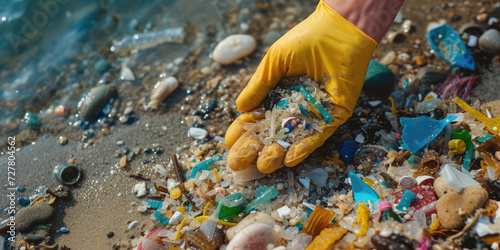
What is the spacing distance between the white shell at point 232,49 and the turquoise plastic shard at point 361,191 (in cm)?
211

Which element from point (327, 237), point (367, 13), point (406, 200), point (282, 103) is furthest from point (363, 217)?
point (367, 13)

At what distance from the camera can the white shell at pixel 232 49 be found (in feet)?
13.6

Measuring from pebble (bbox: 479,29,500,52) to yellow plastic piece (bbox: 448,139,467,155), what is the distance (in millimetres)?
1553

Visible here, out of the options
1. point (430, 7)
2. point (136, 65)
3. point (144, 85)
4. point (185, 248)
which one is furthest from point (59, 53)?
point (430, 7)

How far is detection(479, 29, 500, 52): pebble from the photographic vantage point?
369 cm

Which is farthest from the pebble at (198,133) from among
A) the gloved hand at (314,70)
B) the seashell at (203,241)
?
the seashell at (203,241)

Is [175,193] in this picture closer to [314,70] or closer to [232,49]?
[314,70]

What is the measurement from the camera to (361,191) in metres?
2.79

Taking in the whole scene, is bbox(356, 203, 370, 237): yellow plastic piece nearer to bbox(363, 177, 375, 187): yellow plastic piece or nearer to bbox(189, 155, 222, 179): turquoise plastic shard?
bbox(363, 177, 375, 187): yellow plastic piece

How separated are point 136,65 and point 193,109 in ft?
3.90

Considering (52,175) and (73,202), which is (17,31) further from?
(73,202)

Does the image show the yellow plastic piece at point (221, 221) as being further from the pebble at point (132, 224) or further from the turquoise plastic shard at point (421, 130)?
the turquoise plastic shard at point (421, 130)

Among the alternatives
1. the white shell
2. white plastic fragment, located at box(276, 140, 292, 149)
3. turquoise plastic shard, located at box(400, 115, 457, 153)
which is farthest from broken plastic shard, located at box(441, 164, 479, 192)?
the white shell

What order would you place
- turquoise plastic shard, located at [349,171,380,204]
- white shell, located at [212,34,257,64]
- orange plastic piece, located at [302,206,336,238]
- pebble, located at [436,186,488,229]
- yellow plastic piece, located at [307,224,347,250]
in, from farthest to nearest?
1. white shell, located at [212,34,257,64]
2. turquoise plastic shard, located at [349,171,380,204]
3. orange plastic piece, located at [302,206,336,238]
4. yellow plastic piece, located at [307,224,347,250]
5. pebble, located at [436,186,488,229]
